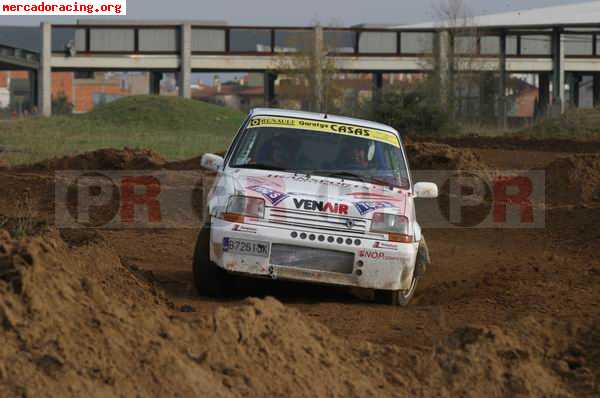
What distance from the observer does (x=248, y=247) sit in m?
8.75

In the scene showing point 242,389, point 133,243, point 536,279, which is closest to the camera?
point 242,389

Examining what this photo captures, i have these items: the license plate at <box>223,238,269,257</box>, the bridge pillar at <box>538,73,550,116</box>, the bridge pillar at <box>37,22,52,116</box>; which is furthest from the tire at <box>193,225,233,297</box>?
the bridge pillar at <box>37,22,52,116</box>

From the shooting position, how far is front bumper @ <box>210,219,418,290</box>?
344 inches

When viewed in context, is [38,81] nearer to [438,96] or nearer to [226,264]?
[438,96]

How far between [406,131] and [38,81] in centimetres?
3253

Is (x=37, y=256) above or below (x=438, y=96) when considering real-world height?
below

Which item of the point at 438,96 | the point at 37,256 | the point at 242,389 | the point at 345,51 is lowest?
the point at 242,389

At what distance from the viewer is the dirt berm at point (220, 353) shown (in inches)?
205

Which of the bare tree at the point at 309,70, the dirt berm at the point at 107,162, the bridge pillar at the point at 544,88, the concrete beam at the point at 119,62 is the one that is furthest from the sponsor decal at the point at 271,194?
the bridge pillar at the point at 544,88

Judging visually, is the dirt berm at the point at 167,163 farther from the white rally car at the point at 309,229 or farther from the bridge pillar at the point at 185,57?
the bridge pillar at the point at 185,57

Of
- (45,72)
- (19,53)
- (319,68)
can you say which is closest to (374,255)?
(319,68)

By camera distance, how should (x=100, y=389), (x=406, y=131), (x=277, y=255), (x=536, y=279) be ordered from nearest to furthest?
1. (x=100, y=389)
2. (x=277, y=255)
3. (x=536, y=279)
4. (x=406, y=131)

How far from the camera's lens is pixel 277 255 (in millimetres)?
8758

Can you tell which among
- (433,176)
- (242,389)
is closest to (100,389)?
(242,389)
